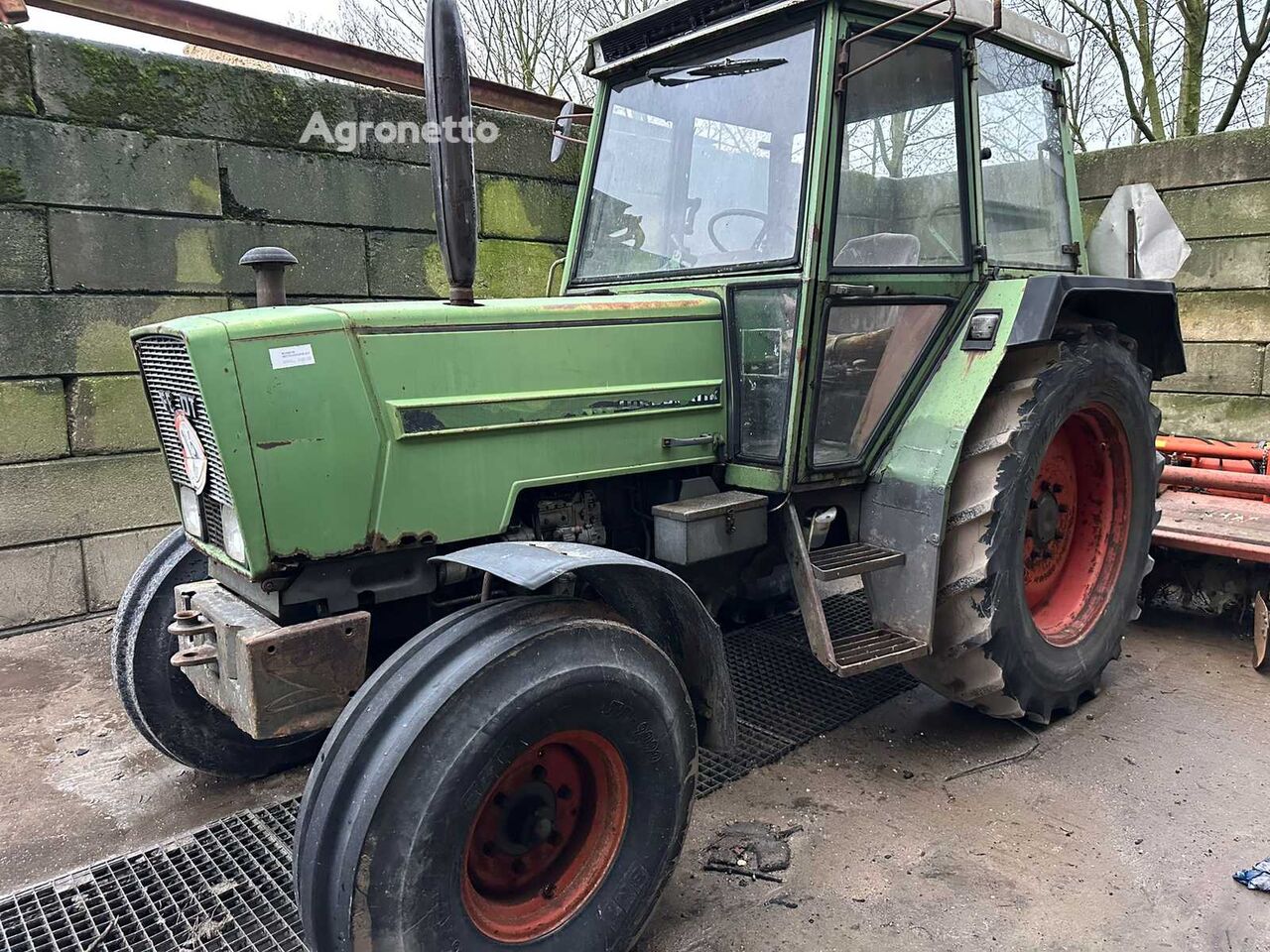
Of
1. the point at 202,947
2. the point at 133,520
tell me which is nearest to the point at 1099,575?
the point at 202,947

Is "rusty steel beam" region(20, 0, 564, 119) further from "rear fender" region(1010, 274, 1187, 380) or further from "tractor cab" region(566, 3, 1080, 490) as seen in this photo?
"rear fender" region(1010, 274, 1187, 380)

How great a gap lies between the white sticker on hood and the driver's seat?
155cm

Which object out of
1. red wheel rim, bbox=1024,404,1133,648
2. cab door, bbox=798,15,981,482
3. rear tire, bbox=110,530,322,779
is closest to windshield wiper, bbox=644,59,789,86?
cab door, bbox=798,15,981,482

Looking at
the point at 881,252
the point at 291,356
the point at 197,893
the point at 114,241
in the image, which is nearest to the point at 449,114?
the point at 291,356

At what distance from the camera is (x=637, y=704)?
2156mm

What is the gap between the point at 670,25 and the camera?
307 cm

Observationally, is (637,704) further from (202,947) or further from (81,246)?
(81,246)

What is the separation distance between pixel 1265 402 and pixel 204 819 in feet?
22.2

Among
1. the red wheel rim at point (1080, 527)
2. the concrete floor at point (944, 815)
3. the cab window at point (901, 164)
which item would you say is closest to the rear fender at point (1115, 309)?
the cab window at point (901, 164)

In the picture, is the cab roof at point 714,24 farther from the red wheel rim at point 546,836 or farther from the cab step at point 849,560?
the red wheel rim at point 546,836

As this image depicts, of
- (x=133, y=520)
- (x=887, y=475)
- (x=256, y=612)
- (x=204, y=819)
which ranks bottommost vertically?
(x=204, y=819)

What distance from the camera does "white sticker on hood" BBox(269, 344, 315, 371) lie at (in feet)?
7.16

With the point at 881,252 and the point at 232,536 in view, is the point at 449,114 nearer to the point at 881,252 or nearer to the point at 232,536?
the point at 232,536

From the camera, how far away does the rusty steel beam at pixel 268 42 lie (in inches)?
182
